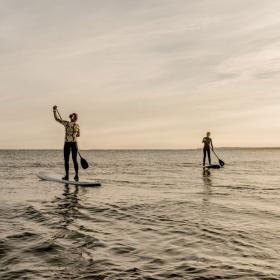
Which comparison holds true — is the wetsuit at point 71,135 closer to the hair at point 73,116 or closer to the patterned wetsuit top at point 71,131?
the patterned wetsuit top at point 71,131

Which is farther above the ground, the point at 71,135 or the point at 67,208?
the point at 71,135

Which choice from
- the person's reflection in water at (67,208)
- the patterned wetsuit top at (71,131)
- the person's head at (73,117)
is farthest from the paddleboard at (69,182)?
the person's head at (73,117)

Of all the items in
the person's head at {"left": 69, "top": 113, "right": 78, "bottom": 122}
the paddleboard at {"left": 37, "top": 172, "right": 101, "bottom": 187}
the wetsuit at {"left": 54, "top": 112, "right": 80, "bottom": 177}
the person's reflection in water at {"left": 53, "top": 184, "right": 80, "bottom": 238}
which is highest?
the person's head at {"left": 69, "top": 113, "right": 78, "bottom": 122}

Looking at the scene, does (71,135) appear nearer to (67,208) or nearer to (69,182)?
(69,182)

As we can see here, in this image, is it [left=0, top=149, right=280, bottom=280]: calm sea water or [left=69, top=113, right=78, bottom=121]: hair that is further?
[left=69, top=113, right=78, bottom=121]: hair

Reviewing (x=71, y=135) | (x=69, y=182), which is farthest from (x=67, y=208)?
(x=69, y=182)

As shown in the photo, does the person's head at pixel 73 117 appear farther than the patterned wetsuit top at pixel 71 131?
No

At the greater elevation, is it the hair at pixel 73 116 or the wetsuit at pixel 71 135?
the hair at pixel 73 116

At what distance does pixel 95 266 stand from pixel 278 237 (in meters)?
3.83

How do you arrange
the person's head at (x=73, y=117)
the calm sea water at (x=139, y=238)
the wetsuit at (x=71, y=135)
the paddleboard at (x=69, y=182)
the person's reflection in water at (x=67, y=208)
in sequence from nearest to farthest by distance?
the calm sea water at (x=139, y=238), the person's reflection in water at (x=67, y=208), the person's head at (x=73, y=117), the wetsuit at (x=71, y=135), the paddleboard at (x=69, y=182)

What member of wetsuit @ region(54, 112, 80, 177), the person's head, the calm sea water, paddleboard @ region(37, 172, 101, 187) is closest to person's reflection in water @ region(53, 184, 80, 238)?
the calm sea water

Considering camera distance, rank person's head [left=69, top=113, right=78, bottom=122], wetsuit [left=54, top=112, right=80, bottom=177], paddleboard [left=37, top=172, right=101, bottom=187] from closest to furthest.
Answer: person's head [left=69, top=113, right=78, bottom=122]
wetsuit [left=54, top=112, right=80, bottom=177]
paddleboard [left=37, top=172, right=101, bottom=187]

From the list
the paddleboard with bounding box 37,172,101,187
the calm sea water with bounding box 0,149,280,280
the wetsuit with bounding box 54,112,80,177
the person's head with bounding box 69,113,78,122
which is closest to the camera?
the calm sea water with bounding box 0,149,280,280

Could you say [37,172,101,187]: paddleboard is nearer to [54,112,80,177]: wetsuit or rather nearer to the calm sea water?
[54,112,80,177]: wetsuit
